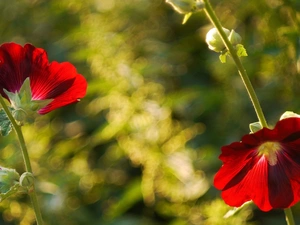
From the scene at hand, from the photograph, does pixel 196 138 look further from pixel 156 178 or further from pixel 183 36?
pixel 183 36

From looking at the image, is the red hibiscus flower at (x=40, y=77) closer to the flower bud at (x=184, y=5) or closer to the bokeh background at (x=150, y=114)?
the flower bud at (x=184, y=5)

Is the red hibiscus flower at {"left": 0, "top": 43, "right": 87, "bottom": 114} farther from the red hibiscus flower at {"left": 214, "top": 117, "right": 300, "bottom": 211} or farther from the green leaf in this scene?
the red hibiscus flower at {"left": 214, "top": 117, "right": 300, "bottom": 211}

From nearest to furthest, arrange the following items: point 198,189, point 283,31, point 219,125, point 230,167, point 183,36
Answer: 1. point 230,167
2. point 283,31
3. point 198,189
4. point 219,125
5. point 183,36

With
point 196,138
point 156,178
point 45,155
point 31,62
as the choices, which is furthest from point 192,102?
point 31,62

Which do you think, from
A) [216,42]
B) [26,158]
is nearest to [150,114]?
[216,42]

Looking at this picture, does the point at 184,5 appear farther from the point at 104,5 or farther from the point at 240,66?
the point at 104,5

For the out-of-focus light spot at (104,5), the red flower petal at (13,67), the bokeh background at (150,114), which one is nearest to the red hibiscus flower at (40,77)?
the red flower petal at (13,67)
